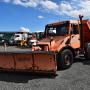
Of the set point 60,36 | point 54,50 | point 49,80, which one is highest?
point 60,36

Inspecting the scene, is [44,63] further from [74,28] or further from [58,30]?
[74,28]

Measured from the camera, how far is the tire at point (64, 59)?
Result: 42.8 ft

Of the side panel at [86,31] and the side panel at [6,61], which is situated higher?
the side panel at [86,31]

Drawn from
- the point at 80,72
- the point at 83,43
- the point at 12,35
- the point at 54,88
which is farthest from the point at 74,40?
the point at 12,35

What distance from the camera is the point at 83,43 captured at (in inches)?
601

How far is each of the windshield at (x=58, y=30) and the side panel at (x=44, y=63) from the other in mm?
3117

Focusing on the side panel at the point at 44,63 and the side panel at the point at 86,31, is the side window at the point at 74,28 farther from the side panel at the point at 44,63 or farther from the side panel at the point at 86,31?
the side panel at the point at 44,63

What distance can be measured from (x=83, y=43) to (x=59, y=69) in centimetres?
283

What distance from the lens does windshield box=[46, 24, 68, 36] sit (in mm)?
14289

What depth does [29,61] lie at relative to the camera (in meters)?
11.7

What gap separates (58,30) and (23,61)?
11.9ft

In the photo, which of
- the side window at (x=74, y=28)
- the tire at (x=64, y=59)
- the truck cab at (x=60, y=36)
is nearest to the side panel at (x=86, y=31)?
the truck cab at (x=60, y=36)

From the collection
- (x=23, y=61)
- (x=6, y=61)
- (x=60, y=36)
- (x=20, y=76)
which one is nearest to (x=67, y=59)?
(x=60, y=36)


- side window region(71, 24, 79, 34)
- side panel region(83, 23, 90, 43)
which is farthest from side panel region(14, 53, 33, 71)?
side panel region(83, 23, 90, 43)
